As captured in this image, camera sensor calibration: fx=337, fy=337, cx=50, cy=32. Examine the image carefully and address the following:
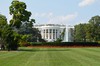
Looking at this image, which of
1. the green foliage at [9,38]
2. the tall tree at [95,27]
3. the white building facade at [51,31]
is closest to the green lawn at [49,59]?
the green foliage at [9,38]

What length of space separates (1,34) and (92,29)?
241 ft

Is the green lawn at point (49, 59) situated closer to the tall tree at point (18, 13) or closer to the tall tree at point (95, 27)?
the tall tree at point (18, 13)

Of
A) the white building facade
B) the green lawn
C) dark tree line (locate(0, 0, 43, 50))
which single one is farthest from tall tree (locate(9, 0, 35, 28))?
the white building facade

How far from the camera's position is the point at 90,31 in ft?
400

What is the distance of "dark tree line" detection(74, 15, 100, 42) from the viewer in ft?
401

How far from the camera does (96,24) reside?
130m

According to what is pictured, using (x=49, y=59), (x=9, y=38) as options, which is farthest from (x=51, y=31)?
(x=49, y=59)

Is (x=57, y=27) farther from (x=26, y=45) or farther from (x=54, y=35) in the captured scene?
(x=26, y=45)

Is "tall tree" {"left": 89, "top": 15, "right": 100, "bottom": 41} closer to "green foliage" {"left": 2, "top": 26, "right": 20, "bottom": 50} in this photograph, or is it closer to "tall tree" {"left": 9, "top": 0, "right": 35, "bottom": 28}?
"tall tree" {"left": 9, "top": 0, "right": 35, "bottom": 28}

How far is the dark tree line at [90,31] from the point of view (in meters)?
122

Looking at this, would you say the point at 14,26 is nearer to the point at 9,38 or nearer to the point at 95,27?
the point at 9,38

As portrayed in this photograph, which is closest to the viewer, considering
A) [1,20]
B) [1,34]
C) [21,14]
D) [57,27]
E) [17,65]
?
[17,65]

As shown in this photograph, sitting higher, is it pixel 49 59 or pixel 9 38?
pixel 9 38

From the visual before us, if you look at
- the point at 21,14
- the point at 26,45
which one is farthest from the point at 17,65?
the point at 26,45
